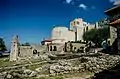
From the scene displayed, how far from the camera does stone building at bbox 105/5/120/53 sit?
2864cm

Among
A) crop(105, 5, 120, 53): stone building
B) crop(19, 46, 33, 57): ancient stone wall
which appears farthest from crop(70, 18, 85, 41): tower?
crop(105, 5, 120, 53): stone building

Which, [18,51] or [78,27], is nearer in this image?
[18,51]

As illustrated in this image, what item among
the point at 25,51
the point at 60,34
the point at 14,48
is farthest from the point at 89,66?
the point at 60,34

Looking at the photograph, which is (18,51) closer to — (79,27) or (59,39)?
(59,39)

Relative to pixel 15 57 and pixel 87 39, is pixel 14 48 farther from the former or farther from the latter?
pixel 87 39

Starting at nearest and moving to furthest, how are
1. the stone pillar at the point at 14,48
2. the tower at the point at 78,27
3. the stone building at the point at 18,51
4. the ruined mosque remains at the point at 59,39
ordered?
the stone building at the point at 18,51
the stone pillar at the point at 14,48
the ruined mosque remains at the point at 59,39
the tower at the point at 78,27

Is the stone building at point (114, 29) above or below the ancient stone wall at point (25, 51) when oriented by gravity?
above

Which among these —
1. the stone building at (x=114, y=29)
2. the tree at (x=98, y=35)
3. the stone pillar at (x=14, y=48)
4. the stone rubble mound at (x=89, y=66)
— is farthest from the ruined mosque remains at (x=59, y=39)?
the stone rubble mound at (x=89, y=66)

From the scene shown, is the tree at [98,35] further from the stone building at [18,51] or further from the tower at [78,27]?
the stone building at [18,51]

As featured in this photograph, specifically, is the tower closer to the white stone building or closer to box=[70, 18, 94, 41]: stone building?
box=[70, 18, 94, 41]: stone building

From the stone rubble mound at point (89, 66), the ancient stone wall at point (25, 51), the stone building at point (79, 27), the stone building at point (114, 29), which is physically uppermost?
the stone building at point (79, 27)

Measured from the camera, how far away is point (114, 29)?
32062 mm

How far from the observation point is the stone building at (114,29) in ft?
94.0

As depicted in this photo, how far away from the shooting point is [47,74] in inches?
832
